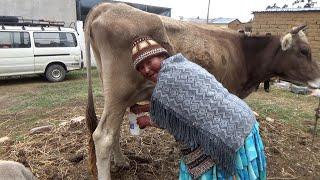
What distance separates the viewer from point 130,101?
3.26 meters

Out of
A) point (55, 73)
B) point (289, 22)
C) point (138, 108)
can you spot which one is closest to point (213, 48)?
point (138, 108)

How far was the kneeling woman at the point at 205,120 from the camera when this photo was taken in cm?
194

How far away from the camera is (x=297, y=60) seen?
4.49m

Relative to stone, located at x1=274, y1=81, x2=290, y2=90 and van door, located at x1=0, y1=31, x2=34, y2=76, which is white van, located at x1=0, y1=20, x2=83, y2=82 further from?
stone, located at x1=274, y1=81, x2=290, y2=90

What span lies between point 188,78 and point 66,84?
9613mm

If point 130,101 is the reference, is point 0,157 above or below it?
below

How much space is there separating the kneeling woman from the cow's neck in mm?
2528

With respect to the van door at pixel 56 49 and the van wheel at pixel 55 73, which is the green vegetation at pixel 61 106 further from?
the van door at pixel 56 49

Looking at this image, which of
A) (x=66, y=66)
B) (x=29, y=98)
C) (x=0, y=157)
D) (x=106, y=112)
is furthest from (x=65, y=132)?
(x=66, y=66)

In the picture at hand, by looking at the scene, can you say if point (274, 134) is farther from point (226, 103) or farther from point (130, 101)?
point (226, 103)

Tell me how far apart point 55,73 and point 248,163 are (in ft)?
34.7

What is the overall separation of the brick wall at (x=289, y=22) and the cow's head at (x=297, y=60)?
5.49 metres

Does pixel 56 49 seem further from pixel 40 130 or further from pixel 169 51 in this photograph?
pixel 169 51

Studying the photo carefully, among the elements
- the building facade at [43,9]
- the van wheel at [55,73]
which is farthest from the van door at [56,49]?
the building facade at [43,9]
